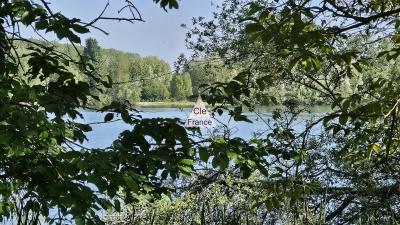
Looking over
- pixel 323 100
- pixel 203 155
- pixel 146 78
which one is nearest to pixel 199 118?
pixel 203 155

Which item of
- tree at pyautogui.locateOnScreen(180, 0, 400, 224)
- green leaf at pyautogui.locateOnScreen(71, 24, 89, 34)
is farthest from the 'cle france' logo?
green leaf at pyautogui.locateOnScreen(71, 24, 89, 34)

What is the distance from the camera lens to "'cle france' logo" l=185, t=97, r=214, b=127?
225cm

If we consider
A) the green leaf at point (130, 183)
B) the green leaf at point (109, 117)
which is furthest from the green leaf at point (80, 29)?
the green leaf at point (130, 183)

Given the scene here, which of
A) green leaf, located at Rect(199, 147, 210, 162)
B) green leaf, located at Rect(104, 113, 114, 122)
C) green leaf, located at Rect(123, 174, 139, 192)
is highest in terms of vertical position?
green leaf, located at Rect(104, 113, 114, 122)

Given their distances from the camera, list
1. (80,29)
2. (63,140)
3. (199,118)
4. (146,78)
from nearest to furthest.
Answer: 1. (80,29)
2. (63,140)
3. (199,118)
4. (146,78)

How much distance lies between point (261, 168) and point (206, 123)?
0.43m

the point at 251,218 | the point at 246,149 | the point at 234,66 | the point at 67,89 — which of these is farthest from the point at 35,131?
the point at 234,66

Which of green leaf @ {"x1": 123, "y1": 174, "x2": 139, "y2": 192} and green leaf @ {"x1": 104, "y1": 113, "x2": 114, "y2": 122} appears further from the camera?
green leaf @ {"x1": 104, "y1": 113, "x2": 114, "y2": 122}

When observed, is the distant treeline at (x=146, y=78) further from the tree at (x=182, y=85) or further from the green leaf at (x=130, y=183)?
the green leaf at (x=130, y=183)

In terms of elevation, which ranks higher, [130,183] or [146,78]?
[146,78]

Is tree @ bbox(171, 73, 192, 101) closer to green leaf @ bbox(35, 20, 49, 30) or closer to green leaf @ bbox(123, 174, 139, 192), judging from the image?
green leaf @ bbox(35, 20, 49, 30)

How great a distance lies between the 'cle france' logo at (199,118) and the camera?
2248mm

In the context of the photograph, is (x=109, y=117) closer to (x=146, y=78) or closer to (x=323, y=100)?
(x=146, y=78)

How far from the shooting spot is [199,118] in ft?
7.53
